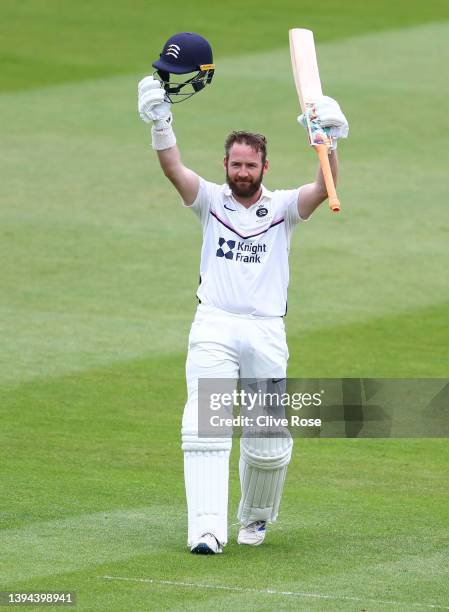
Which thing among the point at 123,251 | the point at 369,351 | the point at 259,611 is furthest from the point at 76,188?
the point at 259,611

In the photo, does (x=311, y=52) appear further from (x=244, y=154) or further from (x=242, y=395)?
(x=242, y=395)

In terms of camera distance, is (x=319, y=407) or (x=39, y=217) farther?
(x=39, y=217)

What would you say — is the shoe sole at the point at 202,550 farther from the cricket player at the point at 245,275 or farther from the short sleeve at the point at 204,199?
the short sleeve at the point at 204,199

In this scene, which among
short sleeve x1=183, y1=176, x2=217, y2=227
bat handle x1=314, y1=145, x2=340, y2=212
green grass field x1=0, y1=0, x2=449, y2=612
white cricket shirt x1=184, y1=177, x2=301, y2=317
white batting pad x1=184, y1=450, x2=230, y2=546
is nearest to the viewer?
green grass field x1=0, y1=0, x2=449, y2=612

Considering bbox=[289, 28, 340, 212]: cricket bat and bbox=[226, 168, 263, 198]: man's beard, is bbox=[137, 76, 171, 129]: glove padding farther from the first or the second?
Answer: bbox=[289, 28, 340, 212]: cricket bat

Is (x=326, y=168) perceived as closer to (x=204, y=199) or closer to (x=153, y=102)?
(x=204, y=199)

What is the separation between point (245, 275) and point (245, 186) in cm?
48

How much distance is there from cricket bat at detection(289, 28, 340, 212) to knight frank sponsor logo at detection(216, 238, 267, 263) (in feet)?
1.68

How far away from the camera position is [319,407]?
11.4 metres

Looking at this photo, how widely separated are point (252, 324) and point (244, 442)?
65 cm

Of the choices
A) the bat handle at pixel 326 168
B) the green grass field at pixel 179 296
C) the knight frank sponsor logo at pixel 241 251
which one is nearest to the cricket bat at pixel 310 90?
the bat handle at pixel 326 168

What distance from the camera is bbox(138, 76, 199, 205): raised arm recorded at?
318 inches

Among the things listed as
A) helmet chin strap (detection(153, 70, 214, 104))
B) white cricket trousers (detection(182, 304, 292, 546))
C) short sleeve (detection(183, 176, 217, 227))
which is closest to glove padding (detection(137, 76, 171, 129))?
helmet chin strap (detection(153, 70, 214, 104))

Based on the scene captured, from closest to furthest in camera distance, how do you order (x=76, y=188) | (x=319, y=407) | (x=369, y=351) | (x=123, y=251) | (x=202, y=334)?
(x=202, y=334)
(x=319, y=407)
(x=369, y=351)
(x=123, y=251)
(x=76, y=188)
